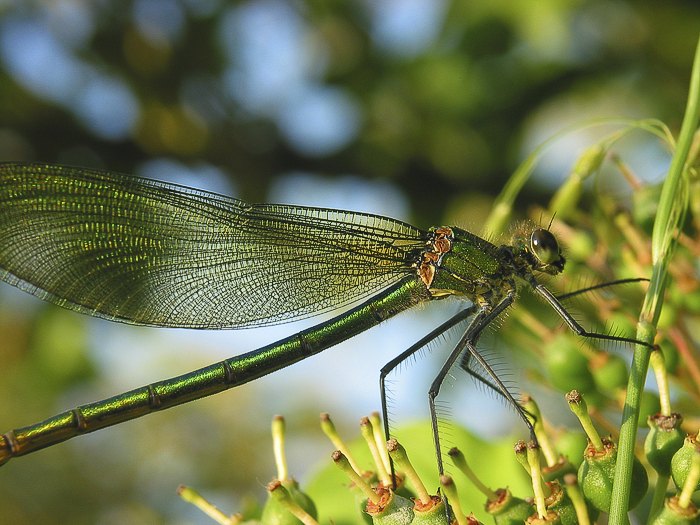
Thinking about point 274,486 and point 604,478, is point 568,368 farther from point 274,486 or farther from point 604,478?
point 274,486

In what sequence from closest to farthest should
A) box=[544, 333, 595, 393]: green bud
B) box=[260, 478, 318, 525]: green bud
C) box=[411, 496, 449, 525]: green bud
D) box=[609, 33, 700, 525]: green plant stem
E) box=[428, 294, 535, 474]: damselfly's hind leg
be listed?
box=[609, 33, 700, 525]: green plant stem < box=[411, 496, 449, 525]: green bud < box=[260, 478, 318, 525]: green bud < box=[544, 333, 595, 393]: green bud < box=[428, 294, 535, 474]: damselfly's hind leg

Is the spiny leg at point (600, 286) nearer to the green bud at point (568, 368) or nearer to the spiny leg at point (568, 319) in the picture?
the spiny leg at point (568, 319)

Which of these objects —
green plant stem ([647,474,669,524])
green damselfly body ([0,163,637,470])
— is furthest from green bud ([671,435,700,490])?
green damselfly body ([0,163,637,470])

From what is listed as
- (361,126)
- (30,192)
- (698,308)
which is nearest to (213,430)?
(361,126)

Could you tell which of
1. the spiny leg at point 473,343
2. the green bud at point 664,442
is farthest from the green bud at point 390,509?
the spiny leg at point 473,343

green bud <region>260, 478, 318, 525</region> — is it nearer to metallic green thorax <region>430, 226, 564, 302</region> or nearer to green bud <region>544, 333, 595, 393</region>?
green bud <region>544, 333, 595, 393</region>

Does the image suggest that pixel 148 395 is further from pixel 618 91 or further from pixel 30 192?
pixel 618 91
